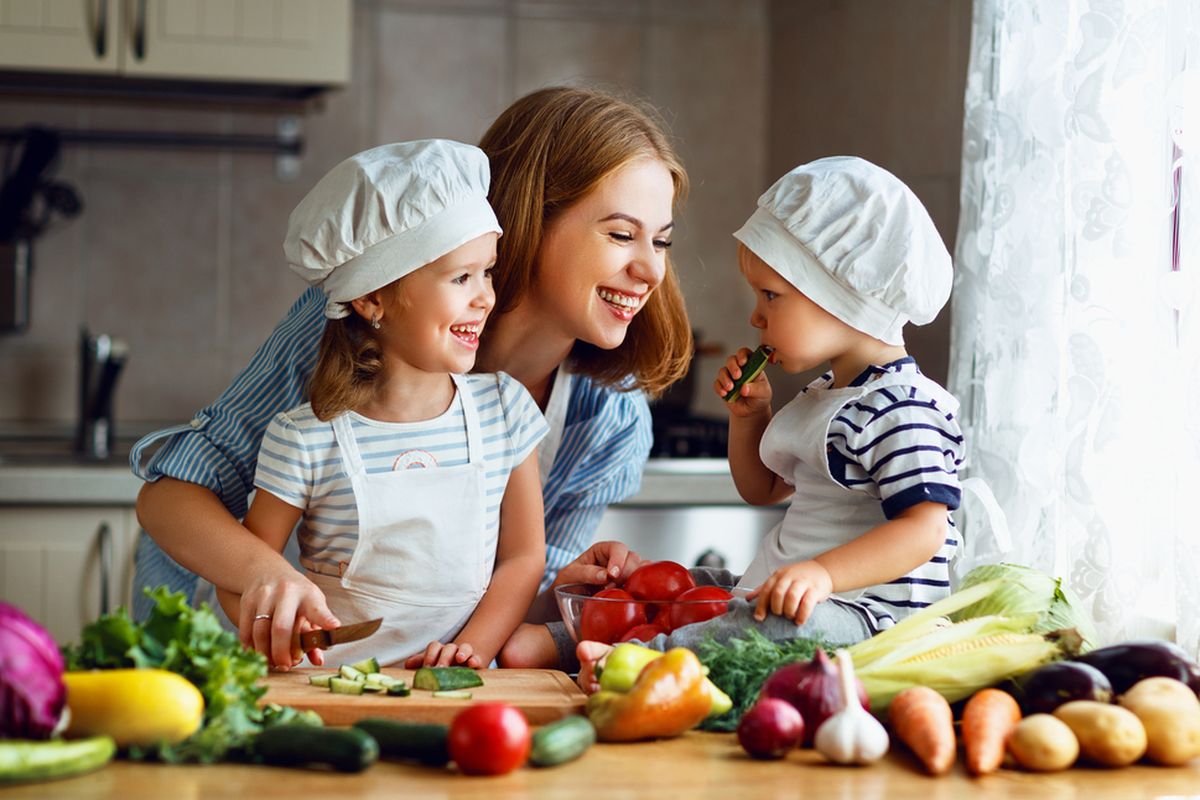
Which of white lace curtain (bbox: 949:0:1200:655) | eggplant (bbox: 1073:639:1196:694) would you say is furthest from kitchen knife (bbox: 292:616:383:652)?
white lace curtain (bbox: 949:0:1200:655)

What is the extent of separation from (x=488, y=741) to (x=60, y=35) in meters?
2.27

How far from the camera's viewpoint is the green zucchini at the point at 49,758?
861mm

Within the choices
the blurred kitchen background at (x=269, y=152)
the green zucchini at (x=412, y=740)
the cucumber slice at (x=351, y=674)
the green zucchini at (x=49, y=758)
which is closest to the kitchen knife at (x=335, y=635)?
the cucumber slice at (x=351, y=674)

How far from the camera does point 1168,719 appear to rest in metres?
1.00

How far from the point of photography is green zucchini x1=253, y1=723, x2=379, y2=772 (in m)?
0.93

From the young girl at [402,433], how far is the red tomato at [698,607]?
250 millimetres

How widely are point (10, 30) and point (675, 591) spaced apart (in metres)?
2.11

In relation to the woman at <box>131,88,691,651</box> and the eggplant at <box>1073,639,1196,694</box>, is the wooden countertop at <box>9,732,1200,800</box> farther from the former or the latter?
the woman at <box>131,88,691,651</box>

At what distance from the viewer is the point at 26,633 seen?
2.95 ft

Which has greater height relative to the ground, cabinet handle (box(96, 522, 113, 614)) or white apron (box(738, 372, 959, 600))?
white apron (box(738, 372, 959, 600))

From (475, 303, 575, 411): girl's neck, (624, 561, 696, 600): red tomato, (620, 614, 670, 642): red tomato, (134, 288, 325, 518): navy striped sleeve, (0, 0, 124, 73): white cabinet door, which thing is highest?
(0, 0, 124, 73): white cabinet door

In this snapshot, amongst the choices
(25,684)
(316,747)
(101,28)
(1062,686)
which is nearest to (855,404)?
(1062,686)

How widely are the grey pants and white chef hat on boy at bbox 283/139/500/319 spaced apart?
475 mm

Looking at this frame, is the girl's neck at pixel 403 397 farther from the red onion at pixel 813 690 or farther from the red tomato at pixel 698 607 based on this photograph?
the red onion at pixel 813 690
